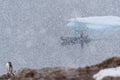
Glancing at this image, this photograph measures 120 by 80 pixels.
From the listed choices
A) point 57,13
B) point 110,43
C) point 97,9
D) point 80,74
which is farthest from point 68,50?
point 80,74

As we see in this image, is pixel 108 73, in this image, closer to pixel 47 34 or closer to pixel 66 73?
pixel 66 73

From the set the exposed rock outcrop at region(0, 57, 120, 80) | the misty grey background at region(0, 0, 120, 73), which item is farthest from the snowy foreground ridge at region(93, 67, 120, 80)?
the misty grey background at region(0, 0, 120, 73)

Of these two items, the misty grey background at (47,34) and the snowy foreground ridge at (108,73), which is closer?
the snowy foreground ridge at (108,73)

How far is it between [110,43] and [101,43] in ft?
5.68

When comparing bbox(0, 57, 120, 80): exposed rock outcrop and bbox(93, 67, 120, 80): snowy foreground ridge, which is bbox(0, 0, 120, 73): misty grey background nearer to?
bbox(0, 57, 120, 80): exposed rock outcrop

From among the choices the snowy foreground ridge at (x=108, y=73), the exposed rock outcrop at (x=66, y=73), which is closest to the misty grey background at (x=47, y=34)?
the exposed rock outcrop at (x=66, y=73)

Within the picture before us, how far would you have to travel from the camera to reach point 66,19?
2110 inches

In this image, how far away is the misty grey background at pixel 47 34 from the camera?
4656 cm

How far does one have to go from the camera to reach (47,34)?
5288 centimetres

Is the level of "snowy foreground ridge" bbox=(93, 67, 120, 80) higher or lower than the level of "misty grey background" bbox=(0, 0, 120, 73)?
lower

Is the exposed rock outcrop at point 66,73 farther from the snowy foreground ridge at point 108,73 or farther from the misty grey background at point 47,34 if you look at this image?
the misty grey background at point 47,34

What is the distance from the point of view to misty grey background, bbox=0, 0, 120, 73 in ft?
153

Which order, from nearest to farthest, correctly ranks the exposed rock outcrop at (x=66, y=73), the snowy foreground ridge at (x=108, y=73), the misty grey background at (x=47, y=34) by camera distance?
the snowy foreground ridge at (x=108, y=73)
the exposed rock outcrop at (x=66, y=73)
the misty grey background at (x=47, y=34)

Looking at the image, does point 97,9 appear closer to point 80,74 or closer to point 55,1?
point 55,1
